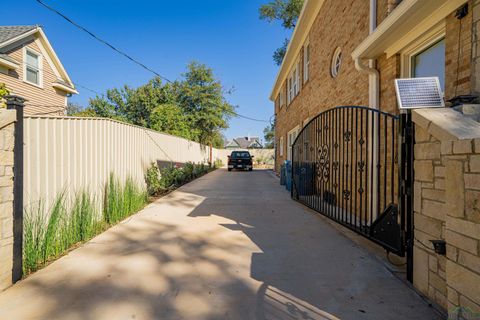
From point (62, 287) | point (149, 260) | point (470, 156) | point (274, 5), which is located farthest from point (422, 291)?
point (274, 5)

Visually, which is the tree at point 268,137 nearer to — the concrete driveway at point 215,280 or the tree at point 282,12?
the tree at point 282,12

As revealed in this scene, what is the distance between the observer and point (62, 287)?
2820 mm

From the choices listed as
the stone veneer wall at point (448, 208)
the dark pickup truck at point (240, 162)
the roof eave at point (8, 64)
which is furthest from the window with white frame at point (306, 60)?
the dark pickup truck at point (240, 162)

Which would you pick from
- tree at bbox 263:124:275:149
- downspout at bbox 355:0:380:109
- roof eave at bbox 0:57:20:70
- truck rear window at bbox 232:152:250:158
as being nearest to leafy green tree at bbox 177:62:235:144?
truck rear window at bbox 232:152:250:158

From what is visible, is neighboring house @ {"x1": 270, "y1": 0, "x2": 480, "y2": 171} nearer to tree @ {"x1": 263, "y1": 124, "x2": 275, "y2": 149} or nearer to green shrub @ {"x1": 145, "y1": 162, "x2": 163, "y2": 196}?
green shrub @ {"x1": 145, "y1": 162, "x2": 163, "y2": 196}

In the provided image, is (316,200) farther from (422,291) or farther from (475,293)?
(475,293)

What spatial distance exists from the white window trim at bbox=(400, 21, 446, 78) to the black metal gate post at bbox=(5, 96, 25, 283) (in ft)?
17.0

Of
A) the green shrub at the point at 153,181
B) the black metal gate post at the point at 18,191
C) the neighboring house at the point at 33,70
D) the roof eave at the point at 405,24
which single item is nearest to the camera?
the black metal gate post at the point at 18,191

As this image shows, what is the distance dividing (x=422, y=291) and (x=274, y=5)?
22.3 metres

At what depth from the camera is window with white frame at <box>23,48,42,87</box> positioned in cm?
1226

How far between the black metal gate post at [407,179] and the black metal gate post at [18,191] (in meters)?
4.26

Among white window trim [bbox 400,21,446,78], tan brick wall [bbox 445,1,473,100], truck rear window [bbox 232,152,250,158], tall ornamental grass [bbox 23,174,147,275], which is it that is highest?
white window trim [bbox 400,21,446,78]

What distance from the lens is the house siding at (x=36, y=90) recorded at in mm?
11242

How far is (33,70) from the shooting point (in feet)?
42.0
